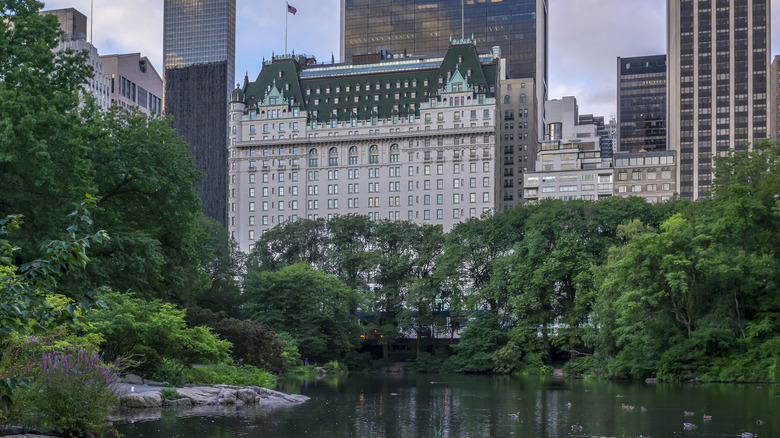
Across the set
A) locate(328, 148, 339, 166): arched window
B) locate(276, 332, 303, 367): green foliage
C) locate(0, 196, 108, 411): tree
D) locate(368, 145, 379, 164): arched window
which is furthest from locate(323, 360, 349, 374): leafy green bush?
locate(328, 148, 339, 166): arched window

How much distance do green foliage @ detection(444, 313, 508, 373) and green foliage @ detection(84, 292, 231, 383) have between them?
152 ft


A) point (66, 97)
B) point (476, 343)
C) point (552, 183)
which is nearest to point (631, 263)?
point (476, 343)

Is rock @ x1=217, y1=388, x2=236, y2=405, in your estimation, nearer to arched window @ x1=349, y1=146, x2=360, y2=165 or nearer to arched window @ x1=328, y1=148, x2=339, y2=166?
arched window @ x1=349, y1=146, x2=360, y2=165

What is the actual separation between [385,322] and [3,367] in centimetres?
8234

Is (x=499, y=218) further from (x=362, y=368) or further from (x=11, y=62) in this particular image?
(x=11, y=62)

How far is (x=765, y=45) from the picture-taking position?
7859 inches

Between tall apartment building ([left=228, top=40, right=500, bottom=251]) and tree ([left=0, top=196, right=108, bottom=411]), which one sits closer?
tree ([left=0, top=196, right=108, bottom=411])

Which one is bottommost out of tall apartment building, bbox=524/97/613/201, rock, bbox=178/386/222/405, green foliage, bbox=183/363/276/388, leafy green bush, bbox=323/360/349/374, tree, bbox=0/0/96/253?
leafy green bush, bbox=323/360/349/374

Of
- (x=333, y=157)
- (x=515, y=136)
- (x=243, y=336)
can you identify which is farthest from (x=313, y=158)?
(x=243, y=336)

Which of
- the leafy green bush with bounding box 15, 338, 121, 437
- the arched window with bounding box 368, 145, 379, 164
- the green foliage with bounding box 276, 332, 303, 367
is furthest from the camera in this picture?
the arched window with bounding box 368, 145, 379, 164

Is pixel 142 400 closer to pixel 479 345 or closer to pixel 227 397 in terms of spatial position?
pixel 227 397

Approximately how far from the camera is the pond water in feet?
91.6

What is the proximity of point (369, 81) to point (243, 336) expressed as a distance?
118974 mm

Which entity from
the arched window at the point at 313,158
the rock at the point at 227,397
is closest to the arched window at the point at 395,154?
the arched window at the point at 313,158
